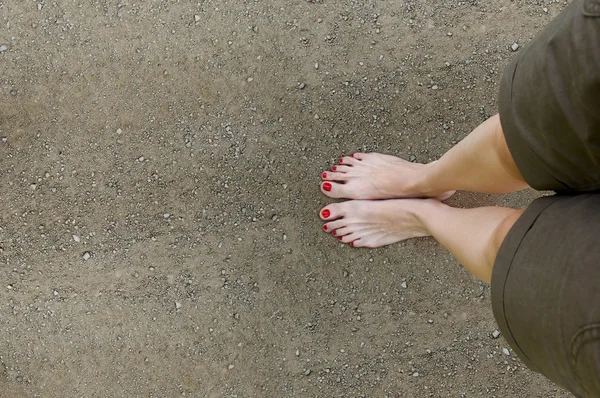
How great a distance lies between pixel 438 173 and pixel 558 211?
1.59 ft

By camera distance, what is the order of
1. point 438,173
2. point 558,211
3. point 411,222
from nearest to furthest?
point 558,211 < point 438,173 < point 411,222

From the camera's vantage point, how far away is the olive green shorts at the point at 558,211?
70 cm

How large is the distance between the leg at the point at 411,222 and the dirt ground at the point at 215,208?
56 millimetres

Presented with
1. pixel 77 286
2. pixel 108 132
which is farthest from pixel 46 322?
pixel 108 132

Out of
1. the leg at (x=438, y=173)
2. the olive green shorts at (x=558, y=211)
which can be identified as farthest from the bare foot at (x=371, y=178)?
the olive green shorts at (x=558, y=211)

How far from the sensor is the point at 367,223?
153 cm

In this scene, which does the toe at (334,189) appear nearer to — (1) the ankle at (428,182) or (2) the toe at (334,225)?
(2) the toe at (334,225)

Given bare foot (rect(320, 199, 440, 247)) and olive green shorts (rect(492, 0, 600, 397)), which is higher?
olive green shorts (rect(492, 0, 600, 397))

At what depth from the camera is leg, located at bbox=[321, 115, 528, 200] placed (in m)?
1.06

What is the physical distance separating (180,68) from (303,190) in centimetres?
55

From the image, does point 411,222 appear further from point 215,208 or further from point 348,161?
point 215,208

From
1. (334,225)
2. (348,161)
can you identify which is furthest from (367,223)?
(348,161)

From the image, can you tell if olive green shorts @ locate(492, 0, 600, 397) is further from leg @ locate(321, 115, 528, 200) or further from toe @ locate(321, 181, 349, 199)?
toe @ locate(321, 181, 349, 199)

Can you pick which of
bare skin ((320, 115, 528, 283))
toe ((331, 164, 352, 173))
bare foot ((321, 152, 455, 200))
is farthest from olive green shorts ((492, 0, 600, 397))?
toe ((331, 164, 352, 173))
